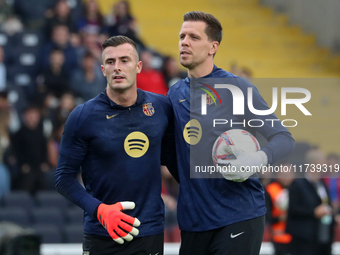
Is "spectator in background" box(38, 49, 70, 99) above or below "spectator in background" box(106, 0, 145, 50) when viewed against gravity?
below

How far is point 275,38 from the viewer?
14.0 meters

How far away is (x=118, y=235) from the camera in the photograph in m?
3.33

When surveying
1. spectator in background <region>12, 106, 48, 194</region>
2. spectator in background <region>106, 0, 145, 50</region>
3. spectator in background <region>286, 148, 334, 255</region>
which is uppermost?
spectator in background <region>106, 0, 145, 50</region>

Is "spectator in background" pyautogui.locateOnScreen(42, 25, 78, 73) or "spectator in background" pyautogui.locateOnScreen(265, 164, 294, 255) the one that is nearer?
"spectator in background" pyautogui.locateOnScreen(265, 164, 294, 255)

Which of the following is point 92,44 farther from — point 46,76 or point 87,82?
point 46,76

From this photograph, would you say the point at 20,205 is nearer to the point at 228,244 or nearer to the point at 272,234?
the point at 272,234

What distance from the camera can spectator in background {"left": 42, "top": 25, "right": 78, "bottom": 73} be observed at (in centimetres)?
867

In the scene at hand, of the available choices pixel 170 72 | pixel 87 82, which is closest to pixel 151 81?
pixel 170 72

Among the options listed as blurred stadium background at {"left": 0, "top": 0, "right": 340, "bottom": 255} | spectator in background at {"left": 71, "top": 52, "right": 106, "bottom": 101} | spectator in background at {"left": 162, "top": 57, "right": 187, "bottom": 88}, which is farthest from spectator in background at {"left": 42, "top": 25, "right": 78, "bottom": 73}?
blurred stadium background at {"left": 0, "top": 0, "right": 340, "bottom": 255}

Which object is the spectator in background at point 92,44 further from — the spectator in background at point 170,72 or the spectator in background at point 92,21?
the spectator in background at point 170,72

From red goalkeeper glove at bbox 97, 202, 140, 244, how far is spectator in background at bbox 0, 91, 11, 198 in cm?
453

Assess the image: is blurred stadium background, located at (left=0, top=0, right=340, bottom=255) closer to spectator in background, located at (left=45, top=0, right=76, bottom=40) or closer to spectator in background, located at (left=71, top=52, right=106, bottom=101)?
spectator in background, located at (left=45, top=0, right=76, bottom=40)

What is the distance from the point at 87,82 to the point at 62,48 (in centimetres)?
71

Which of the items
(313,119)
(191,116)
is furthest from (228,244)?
(313,119)
